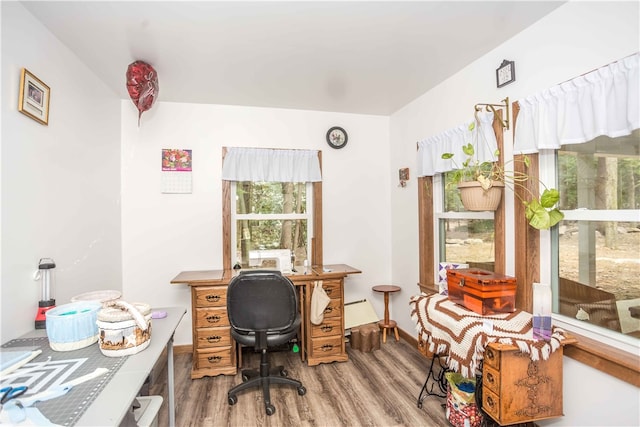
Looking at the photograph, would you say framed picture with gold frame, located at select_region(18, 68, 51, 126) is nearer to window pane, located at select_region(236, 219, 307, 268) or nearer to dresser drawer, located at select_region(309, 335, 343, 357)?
window pane, located at select_region(236, 219, 307, 268)

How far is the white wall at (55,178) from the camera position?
1679mm

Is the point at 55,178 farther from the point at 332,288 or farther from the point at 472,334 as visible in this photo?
the point at 472,334

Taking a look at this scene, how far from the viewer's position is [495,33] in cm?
209

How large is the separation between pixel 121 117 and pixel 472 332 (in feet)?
11.4

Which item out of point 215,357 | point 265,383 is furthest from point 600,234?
point 215,357

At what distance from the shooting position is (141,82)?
235 centimetres

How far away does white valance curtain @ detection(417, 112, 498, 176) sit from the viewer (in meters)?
2.28

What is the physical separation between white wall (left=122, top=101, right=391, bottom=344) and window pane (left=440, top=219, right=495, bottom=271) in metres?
0.93

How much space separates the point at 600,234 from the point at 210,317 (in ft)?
9.10

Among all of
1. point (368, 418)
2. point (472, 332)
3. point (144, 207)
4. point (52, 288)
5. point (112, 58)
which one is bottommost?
point (368, 418)

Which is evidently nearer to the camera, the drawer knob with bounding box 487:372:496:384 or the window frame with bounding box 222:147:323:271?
the drawer knob with bounding box 487:372:496:384

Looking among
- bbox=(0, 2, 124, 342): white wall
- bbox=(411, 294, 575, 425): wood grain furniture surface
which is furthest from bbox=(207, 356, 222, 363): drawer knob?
bbox=(411, 294, 575, 425): wood grain furniture surface

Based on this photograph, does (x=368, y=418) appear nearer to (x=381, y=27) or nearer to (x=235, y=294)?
(x=235, y=294)

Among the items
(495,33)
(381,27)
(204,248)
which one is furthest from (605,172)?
(204,248)
